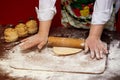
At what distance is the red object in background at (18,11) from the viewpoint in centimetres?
147

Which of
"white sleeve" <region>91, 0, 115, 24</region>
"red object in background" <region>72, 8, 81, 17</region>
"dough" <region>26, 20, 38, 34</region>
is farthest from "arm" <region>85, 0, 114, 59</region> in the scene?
"dough" <region>26, 20, 38, 34</region>

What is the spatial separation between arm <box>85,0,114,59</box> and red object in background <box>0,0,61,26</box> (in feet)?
1.09

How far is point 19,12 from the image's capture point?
153 cm

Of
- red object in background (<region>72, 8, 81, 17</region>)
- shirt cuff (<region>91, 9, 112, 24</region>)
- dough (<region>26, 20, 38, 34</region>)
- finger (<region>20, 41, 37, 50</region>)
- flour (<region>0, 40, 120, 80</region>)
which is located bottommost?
flour (<region>0, 40, 120, 80</region>)

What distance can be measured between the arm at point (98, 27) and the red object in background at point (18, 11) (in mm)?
333

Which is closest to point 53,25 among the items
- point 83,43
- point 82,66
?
point 83,43

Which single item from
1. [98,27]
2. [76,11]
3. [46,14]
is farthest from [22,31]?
[98,27]

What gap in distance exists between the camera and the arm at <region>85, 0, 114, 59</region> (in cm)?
114

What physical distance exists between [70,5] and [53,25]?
0.17 meters

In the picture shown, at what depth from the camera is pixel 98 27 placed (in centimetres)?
117

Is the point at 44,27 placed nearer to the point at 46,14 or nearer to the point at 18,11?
the point at 46,14

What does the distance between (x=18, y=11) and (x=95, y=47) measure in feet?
1.85

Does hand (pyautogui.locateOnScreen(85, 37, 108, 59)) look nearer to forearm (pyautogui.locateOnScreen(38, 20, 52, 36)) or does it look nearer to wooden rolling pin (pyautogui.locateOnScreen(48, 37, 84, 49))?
wooden rolling pin (pyautogui.locateOnScreen(48, 37, 84, 49))

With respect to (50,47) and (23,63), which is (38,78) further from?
(50,47)
